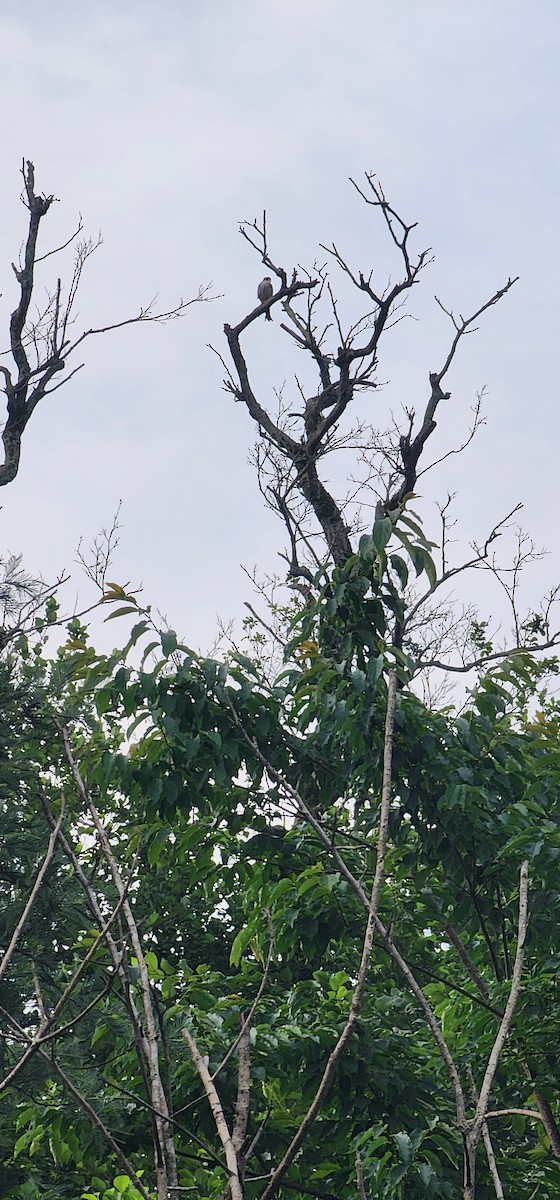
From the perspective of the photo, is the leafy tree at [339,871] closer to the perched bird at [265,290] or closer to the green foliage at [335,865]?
the green foliage at [335,865]

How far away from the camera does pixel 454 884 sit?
4.11 metres

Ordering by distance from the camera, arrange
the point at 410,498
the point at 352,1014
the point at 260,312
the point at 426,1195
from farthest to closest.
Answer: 1. the point at 260,312
2. the point at 426,1195
3. the point at 410,498
4. the point at 352,1014

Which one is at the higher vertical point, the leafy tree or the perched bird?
the perched bird

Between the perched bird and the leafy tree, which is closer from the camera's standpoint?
the leafy tree

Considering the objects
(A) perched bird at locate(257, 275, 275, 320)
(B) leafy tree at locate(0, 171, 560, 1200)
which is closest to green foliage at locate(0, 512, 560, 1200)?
(B) leafy tree at locate(0, 171, 560, 1200)

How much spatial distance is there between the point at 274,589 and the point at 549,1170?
1190 cm

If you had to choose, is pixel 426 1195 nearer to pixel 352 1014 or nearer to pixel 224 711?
pixel 224 711

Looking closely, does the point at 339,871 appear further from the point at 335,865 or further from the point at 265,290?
the point at 265,290

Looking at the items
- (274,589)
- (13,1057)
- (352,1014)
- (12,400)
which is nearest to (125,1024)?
(13,1057)

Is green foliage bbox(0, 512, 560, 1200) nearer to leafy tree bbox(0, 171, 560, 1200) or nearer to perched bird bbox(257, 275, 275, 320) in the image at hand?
leafy tree bbox(0, 171, 560, 1200)

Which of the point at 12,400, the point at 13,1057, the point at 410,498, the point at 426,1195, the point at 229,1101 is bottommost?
the point at 426,1195

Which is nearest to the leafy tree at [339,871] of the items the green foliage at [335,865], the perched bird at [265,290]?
the green foliage at [335,865]

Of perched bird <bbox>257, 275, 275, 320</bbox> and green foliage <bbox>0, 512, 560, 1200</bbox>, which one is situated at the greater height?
perched bird <bbox>257, 275, 275, 320</bbox>

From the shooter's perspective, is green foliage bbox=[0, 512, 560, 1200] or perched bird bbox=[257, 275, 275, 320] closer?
green foliage bbox=[0, 512, 560, 1200]
